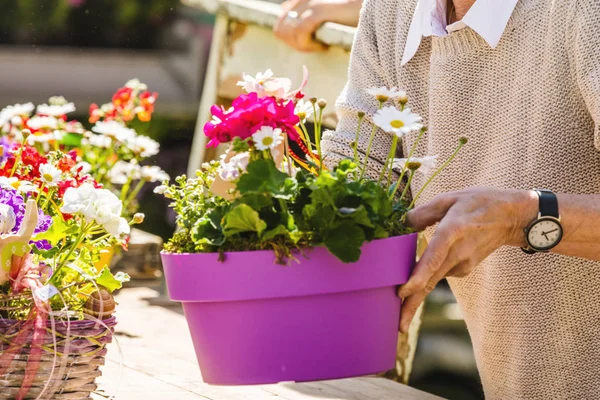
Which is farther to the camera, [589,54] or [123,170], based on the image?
[123,170]

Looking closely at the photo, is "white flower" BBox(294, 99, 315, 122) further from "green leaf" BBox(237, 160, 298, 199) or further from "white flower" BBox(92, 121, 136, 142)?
"white flower" BBox(92, 121, 136, 142)

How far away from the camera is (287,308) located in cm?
136

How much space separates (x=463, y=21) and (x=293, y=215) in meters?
0.61

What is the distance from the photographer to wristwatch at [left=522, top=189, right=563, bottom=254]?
1500mm

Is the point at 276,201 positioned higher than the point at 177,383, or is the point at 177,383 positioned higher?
the point at 276,201

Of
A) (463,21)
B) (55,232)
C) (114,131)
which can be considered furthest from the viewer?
(114,131)

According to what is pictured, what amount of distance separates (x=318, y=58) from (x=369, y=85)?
1038 mm

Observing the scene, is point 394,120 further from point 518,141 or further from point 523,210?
point 518,141

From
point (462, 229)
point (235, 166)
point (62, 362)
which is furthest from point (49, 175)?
point (462, 229)

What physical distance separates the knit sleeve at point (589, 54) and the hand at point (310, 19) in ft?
4.59

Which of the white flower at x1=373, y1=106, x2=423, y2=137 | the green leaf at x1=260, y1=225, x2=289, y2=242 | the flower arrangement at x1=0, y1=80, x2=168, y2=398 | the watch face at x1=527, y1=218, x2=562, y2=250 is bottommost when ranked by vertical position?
the flower arrangement at x1=0, y1=80, x2=168, y2=398

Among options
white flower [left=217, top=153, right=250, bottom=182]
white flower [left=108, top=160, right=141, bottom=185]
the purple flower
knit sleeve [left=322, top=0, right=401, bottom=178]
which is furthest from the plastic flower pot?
white flower [left=108, top=160, right=141, bottom=185]

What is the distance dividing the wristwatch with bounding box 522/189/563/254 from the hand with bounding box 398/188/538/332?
1 centimetres

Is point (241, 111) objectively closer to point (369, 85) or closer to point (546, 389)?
point (369, 85)
